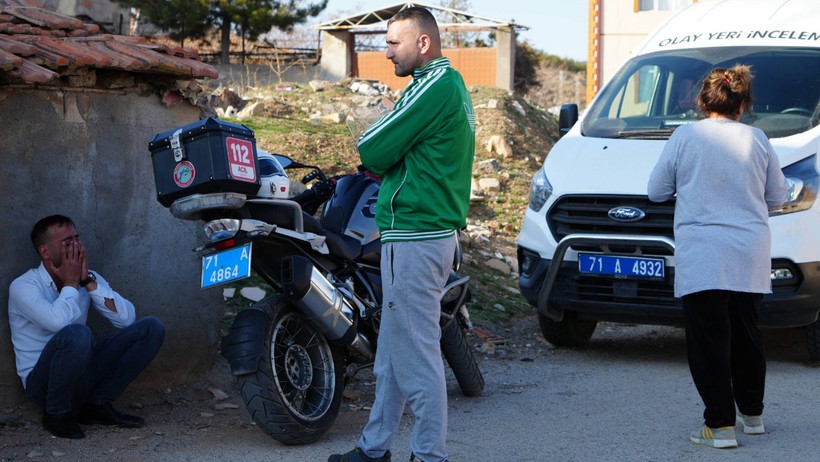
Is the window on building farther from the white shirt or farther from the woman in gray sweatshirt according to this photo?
the white shirt

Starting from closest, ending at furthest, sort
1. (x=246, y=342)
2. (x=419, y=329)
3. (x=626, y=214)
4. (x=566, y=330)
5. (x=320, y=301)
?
(x=419, y=329) → (x=246, y=342) → (x=320, y=301) → (x=626, y=214) → (x=566, y=330)

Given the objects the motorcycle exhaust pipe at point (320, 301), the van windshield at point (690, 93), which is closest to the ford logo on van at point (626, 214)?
the van windshield at point (690, 93)

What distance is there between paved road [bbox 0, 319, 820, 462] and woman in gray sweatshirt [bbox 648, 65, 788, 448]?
345mm

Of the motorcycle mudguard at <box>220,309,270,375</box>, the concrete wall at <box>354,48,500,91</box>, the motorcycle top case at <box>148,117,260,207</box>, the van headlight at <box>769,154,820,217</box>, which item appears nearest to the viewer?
the motorcycle top case at <box>148,117,260,207</box>

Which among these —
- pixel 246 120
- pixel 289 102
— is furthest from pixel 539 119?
pixel 246 120

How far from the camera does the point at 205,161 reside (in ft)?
15.9

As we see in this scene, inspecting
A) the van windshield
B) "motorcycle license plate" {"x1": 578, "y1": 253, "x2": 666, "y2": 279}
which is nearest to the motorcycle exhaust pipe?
"motorcycle license plate" {"x1": 578, "y1": 253, "x2": 666, "y2": 279}

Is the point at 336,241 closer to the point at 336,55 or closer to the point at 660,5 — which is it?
the point at 660,5

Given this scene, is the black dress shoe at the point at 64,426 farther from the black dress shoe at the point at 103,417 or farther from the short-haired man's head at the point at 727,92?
the short-haired man's head at the point at 727,92

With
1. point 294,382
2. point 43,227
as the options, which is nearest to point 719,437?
point 294,382

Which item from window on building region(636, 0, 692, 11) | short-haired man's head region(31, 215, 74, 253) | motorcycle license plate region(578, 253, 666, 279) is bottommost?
motorcycle license plate region(578, 253, 666, 279)

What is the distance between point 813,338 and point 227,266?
13.2ft

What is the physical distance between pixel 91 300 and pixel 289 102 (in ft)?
38.9

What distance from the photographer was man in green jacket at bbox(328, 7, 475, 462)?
4.23 metres
